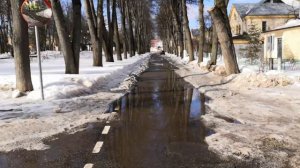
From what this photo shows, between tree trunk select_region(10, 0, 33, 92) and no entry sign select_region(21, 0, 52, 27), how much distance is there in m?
1.32

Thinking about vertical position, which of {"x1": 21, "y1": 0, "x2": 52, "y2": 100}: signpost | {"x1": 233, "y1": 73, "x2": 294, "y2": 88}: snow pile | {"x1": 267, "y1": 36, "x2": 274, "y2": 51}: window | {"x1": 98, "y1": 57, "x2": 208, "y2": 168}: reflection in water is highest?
{"x1": 21, "y1": 0, "x2": 52, "y2": 100}: signpost

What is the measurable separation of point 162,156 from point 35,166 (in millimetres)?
1899

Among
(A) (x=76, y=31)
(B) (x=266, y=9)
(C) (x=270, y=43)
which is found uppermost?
(B) (x=266, y=9)

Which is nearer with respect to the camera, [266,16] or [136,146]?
[136,146]

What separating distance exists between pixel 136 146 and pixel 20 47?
7.93 m

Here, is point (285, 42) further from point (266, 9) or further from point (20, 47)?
point (266, 9)

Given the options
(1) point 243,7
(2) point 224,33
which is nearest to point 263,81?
(2) point 224,33

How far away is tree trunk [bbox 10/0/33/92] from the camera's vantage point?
1302cm

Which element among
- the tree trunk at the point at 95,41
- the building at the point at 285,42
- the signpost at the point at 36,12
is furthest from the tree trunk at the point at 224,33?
the building at the point at 285,42

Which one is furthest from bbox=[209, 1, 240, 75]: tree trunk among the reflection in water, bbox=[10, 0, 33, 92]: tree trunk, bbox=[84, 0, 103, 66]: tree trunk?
bbox=[84, 0, 103, 66]: tree trunk

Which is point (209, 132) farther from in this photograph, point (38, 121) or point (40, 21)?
point (40, 21)

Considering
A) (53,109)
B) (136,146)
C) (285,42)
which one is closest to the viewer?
(136,146)

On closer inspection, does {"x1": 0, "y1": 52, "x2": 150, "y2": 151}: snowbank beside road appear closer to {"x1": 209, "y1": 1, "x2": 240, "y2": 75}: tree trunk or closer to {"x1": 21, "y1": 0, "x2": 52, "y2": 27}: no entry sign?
{"x1": 21, "y1": 0, "x2": 52, "y2": 27}: no entry sign

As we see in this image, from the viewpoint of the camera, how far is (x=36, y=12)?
11828mm
